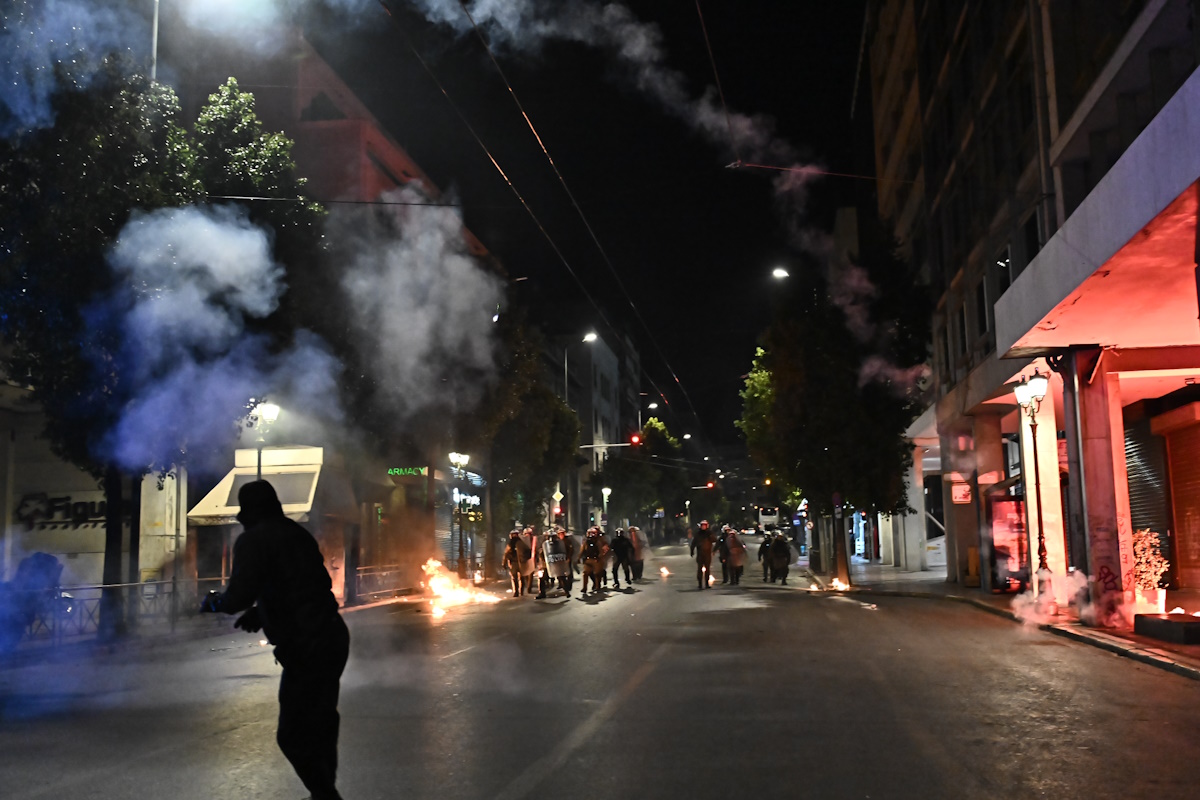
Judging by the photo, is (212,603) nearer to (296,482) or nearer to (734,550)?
(296,482)

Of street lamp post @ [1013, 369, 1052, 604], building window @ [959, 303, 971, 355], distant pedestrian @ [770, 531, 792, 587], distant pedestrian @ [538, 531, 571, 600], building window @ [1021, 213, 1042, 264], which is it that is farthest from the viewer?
distant pedestrian @ [770, 531, 792, 587]

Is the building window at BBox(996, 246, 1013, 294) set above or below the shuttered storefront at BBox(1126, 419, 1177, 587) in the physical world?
above

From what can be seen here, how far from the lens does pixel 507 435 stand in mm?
38625

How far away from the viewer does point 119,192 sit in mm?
14734

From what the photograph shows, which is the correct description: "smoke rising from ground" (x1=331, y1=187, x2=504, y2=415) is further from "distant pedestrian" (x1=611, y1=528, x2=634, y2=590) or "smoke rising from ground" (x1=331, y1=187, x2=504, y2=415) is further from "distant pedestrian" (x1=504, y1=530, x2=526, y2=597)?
"distant pedestrian" (x1=611, y1=528, x2=634, y2=590)

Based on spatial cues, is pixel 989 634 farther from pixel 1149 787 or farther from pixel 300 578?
pixel 300 578

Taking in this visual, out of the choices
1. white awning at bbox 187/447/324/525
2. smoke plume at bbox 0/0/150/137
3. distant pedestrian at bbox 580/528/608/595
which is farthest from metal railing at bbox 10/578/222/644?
distant pedestrian at bbox 580/528/608/595

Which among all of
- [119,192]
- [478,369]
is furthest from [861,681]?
[478,369]

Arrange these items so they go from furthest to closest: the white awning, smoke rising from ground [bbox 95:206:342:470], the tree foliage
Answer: the tree foliage → the white awning → smoke rising from ground [bbox 95:206:342:470]

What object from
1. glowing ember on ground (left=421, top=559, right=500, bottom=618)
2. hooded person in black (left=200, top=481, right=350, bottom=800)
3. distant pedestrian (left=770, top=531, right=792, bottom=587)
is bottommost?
glowing ember on ground (left=421, top=559, right=500, bottom=618)

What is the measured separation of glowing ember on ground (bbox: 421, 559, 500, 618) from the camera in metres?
25.5

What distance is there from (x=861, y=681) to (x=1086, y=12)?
13755 millimetres

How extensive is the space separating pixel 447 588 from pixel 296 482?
5585 millimetres

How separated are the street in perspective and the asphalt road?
6 centimetres
